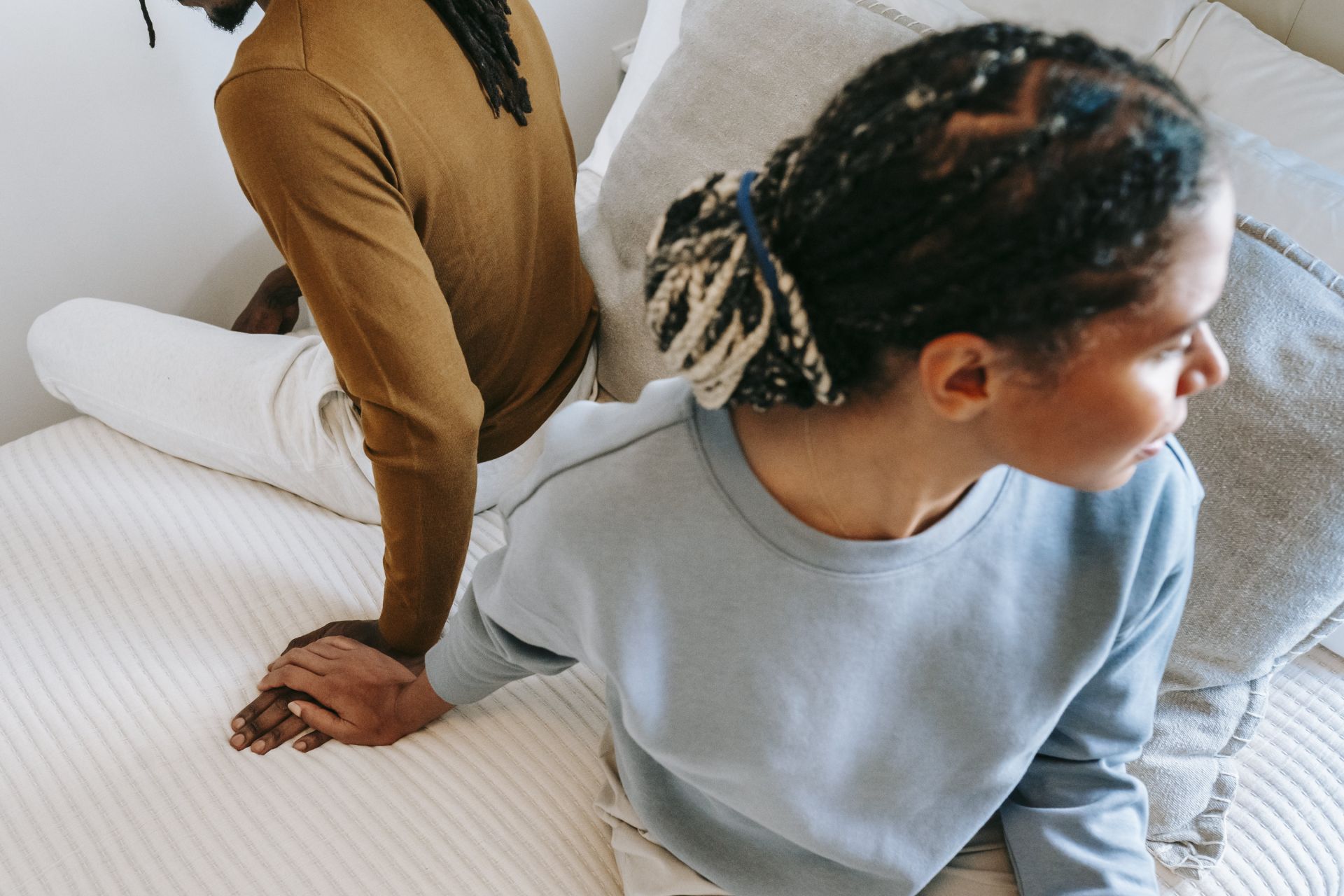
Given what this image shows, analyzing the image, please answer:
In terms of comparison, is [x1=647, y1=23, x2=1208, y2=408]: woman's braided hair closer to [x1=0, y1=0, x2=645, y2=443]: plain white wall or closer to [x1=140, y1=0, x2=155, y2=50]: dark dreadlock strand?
[x1=140, y1=0, x2=155, y2=50]: dark dreadlock strand

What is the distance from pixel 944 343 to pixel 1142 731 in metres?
0.44

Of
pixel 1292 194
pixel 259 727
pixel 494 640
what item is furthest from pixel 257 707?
pixel 1292 194

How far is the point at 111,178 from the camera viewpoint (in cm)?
156

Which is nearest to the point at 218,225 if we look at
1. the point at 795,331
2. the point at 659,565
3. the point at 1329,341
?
the point at 659,565

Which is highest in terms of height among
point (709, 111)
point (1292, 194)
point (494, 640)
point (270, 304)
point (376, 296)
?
point (1292, 194)

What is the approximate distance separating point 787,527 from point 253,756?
66 cm

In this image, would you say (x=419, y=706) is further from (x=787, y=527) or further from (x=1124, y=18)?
(x=1124, y=18)

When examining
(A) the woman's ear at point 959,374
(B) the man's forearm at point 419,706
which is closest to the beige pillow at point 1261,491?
(A) the woman's ear at point 959,374

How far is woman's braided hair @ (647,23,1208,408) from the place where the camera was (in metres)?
0.44

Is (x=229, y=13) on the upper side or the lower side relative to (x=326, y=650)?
upper

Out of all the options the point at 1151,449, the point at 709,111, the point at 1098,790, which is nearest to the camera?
the point at 1151,449

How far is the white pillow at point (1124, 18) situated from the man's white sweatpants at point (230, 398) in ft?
2.27

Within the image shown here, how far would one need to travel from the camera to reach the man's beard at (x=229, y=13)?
1.02 m

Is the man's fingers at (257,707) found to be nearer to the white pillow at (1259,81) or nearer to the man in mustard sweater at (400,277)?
the man in mustard sweater at (400,277)
